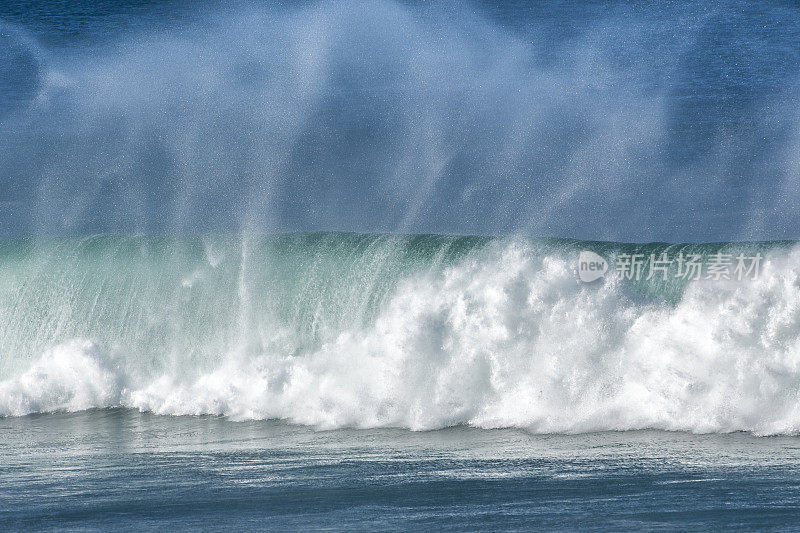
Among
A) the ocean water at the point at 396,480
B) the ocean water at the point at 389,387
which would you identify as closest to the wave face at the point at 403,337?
the ocean water at the point at 389,387

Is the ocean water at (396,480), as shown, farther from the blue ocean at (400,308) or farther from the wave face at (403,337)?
the wave face at (403,337)

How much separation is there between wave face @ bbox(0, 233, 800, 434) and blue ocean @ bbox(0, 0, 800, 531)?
4cm

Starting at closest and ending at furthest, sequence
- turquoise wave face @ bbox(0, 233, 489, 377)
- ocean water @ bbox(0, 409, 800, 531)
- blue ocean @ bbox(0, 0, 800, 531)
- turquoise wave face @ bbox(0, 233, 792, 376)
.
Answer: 1. ocean water @ bbox(0, 409, 800, 531)
2. blue ocean @ bbox(0, 0, 800, 531)
3. turquoise wave face @ bbox(0, 233, 792, 376)
4. turquoise wave face @ bbox(0, 233, 489, 377)

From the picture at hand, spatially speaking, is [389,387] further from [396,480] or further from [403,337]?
[396,480]

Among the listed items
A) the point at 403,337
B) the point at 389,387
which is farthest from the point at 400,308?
the point at 389,387

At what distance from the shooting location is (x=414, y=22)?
1539 inches

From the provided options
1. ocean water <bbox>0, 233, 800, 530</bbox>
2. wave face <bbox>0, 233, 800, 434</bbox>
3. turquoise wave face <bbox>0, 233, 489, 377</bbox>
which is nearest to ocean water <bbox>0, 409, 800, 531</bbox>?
ocean water <bbox>0, 233, 800, 530</bbox>

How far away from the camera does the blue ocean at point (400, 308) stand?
33.5 ft

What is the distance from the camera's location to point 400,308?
576 inches

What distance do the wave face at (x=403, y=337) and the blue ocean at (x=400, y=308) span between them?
4cm

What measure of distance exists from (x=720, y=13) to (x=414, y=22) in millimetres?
12363

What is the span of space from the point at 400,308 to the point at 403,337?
2.01 ft

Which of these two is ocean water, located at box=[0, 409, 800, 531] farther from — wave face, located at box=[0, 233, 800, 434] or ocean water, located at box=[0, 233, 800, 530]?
wave face, located at box=[0, 233, 800, 434]

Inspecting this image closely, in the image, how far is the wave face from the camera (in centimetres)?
1282
